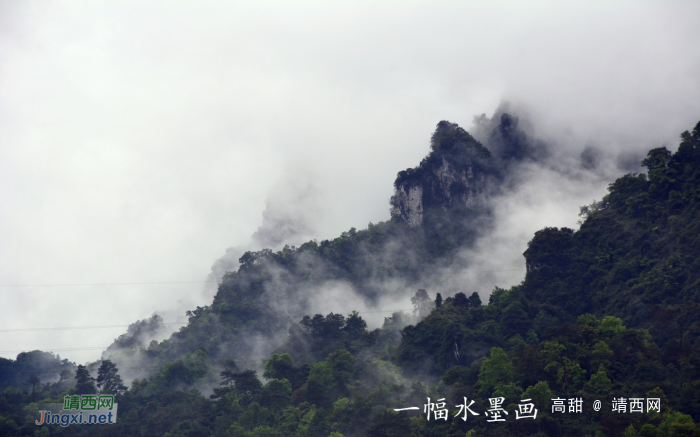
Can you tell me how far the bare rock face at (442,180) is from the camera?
8788 cm

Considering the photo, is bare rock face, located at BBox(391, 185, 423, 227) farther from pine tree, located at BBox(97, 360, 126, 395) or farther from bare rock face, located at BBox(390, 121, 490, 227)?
pine tree, located at BBox(97, 360, 126, 395)

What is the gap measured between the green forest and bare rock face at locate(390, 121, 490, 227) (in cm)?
21

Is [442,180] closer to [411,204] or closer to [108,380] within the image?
[411,204]

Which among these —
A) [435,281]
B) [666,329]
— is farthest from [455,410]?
[435,281]

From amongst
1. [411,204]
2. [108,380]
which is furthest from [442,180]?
[108,380]

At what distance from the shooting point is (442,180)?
88.1 m

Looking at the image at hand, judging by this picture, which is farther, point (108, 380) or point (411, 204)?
point (411, 204)

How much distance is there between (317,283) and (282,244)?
15.2 m

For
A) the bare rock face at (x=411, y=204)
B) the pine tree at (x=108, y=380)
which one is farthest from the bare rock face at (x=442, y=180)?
the pine tree at (x=108, y=380)

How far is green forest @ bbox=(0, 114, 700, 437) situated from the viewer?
156 feet

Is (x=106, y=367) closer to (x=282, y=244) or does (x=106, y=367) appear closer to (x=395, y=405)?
(x=395, y=405)

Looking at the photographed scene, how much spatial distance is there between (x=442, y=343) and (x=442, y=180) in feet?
96.8

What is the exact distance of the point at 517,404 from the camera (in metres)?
46.8

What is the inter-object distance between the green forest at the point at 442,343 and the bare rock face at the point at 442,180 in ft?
0.69
